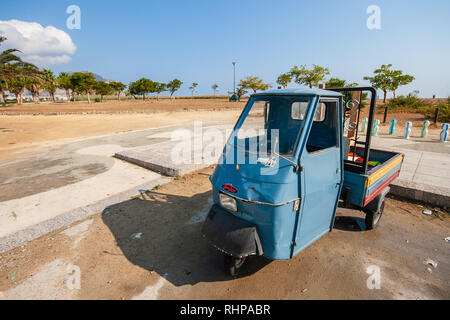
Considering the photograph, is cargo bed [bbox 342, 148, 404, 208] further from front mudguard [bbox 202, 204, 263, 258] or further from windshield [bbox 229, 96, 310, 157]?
front mudguard [bbox 202, 204, 263, 258]

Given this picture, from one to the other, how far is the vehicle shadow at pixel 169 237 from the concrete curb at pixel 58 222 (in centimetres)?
22

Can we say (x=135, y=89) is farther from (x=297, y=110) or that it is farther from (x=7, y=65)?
(x=297, y=110)

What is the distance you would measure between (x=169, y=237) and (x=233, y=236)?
162 centimetres

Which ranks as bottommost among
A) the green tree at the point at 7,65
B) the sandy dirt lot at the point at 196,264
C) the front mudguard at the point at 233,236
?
the sandy dirt lot at the point at 196,264

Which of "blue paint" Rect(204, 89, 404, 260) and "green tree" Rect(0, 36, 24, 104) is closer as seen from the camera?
"blue paint" Rect(204, 89, 404, 260)

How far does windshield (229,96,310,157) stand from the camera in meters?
3.22

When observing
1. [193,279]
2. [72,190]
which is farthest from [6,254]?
[193,279]

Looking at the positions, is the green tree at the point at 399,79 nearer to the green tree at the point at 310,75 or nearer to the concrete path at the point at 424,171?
the green tree at the point at 310,75

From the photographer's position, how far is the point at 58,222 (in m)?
4.30

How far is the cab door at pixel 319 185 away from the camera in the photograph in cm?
277

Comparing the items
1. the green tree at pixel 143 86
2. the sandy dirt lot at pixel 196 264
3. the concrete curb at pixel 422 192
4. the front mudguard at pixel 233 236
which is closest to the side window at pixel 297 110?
the front mudguard at pixel 233 236

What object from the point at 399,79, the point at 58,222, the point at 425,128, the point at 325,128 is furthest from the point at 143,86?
the point at 325,128

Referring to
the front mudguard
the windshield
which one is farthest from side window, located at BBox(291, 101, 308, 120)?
the front mudguard
